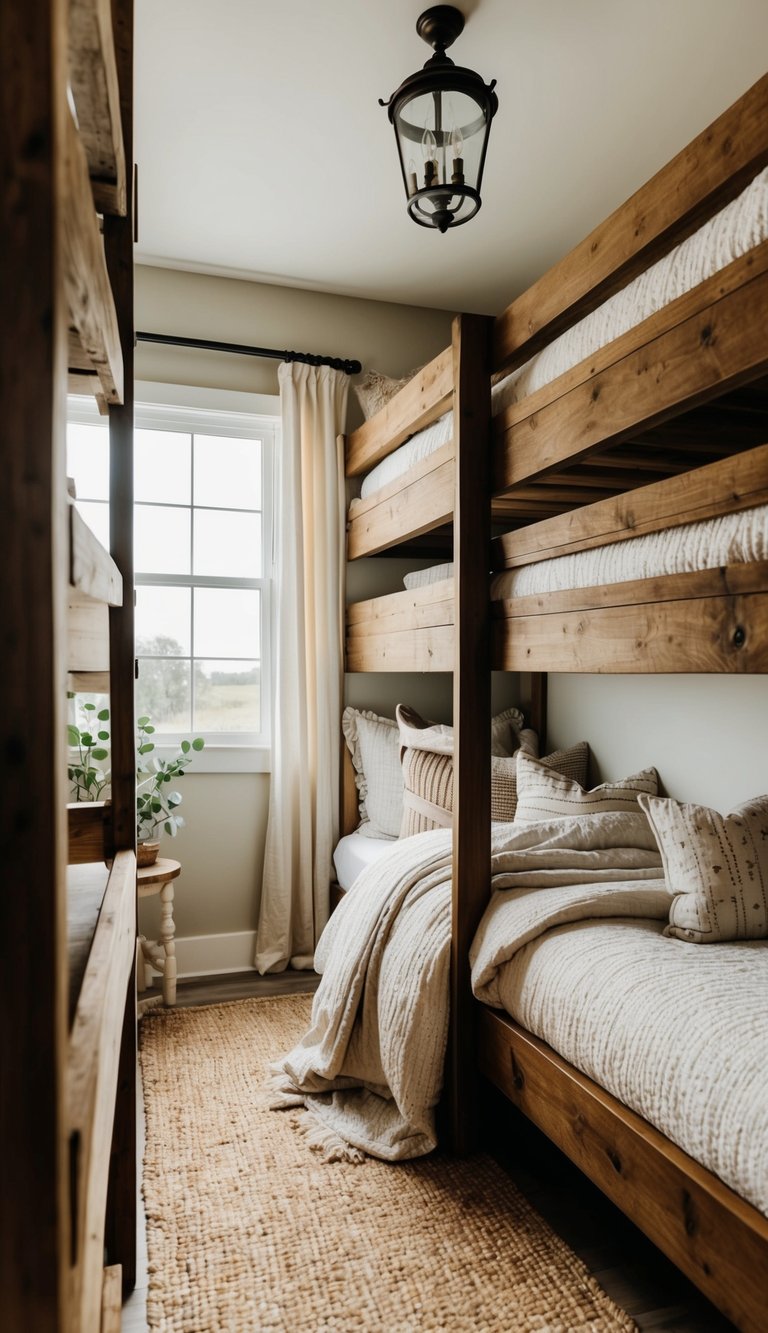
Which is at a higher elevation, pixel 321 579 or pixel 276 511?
pixel 276 511

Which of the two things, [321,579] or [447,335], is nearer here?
[321,579]

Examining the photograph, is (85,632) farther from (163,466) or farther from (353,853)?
(163,466)

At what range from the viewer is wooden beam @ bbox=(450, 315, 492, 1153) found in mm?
2035

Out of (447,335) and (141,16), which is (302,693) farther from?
(141,16)

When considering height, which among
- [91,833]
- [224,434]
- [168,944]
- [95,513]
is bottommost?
[168,944]

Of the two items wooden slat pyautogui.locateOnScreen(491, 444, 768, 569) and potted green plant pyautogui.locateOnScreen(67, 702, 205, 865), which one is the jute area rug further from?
wooden slat pyautogui.locateOnScreen(491, 444, 768, 569)

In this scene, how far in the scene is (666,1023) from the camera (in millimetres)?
1385

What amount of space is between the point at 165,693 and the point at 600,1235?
7.47 ft

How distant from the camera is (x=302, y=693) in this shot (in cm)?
337

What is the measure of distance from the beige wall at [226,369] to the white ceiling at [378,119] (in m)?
0.11

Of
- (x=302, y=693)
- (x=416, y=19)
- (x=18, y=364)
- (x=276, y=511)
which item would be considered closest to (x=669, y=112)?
(x=416, y=19)

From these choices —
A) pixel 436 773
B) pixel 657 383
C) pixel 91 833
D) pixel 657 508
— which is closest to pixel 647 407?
pixel 657 383

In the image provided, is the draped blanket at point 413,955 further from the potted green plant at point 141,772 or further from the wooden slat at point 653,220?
the wooden slat at point 653,220

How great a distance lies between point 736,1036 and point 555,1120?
53 centimetres
